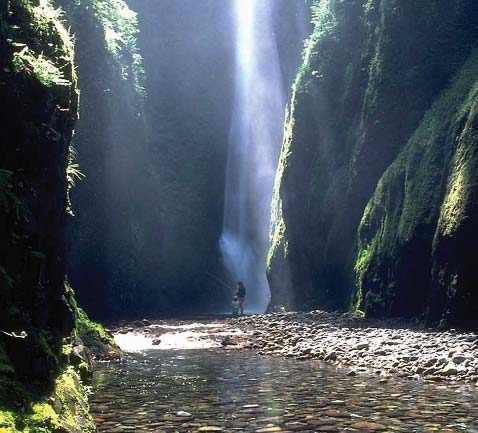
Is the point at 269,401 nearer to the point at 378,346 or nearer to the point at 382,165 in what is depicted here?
the point at 378,346

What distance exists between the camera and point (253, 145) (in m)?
49.1

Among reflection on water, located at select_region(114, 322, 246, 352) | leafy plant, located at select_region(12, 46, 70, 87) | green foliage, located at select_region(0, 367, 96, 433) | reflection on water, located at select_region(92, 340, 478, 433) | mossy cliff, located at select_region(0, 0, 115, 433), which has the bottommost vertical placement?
reflection on water, located at select_region(114, 322, 246, 352)

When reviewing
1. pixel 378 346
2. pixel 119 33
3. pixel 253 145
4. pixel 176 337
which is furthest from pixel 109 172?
pixel 378 346

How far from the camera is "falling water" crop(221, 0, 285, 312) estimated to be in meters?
46.2

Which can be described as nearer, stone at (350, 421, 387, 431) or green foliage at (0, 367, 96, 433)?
green foliage at (0, 367, 96, 433)

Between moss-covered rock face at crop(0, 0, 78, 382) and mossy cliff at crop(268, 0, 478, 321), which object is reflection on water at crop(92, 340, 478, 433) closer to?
moss-covered rock face at crop(0, 0, 78, 382)

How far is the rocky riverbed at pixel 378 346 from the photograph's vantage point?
10539 mm

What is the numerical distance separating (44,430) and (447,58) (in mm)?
20702

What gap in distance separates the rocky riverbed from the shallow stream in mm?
619

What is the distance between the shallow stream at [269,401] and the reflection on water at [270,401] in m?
0.01

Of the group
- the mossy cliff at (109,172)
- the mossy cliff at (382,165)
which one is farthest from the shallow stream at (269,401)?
the mossy cliff at (109,172)

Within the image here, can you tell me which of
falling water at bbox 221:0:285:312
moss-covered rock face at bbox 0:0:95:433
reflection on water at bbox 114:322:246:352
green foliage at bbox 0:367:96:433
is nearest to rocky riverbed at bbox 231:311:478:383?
reflection on water at bbox 114:322:246:352

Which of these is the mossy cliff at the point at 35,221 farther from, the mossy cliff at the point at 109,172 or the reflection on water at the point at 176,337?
the mossy cliff at the point at 109,172

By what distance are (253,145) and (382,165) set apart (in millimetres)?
26322
